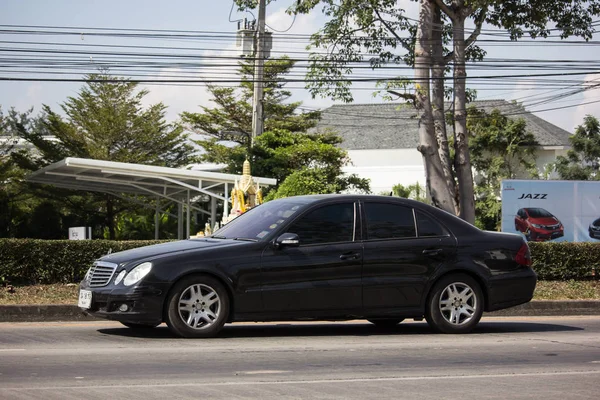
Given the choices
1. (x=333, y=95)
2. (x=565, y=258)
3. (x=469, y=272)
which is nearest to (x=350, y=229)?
(x=469, y=272)

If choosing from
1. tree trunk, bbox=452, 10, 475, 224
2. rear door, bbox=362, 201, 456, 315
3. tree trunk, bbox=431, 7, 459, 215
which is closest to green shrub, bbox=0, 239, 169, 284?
rear door, bbox=362, 201, 456, 315

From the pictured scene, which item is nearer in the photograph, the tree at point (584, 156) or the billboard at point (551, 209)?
the billboard at point (551, 209)

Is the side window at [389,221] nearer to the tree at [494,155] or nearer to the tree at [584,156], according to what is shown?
the tree at [494,155]

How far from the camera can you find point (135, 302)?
30.8 ft

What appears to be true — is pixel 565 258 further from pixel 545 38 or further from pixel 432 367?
pixel 432 367

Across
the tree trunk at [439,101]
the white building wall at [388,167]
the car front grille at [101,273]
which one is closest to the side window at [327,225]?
the car front grille at [101,273]

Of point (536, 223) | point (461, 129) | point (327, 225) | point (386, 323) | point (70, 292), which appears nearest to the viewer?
point (327, 225)

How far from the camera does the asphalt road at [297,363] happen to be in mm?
6793

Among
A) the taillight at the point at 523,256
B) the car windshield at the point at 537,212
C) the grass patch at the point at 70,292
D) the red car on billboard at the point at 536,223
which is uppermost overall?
the car windshield at the point at 537,212

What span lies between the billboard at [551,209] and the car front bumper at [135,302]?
22772 millimetres

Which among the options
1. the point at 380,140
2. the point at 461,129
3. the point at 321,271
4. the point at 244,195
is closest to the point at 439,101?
the point at 461,129

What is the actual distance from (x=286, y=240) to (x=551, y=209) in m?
23.0

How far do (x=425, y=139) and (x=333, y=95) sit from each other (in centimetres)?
370

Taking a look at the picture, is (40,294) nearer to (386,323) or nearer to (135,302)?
(135,302)
